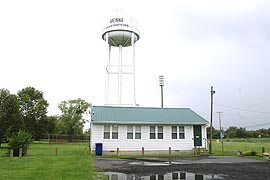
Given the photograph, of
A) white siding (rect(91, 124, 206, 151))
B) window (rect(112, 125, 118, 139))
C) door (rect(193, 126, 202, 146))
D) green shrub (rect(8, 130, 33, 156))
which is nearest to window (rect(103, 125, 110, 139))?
white siding (rect(91, 124, 206, 151))

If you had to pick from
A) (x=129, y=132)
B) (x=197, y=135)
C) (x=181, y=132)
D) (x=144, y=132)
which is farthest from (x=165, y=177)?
(x=197, y=135)

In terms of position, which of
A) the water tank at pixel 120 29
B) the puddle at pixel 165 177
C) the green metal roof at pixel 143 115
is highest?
the water tank at pixel 120 29

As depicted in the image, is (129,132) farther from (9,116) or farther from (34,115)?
(34,115)

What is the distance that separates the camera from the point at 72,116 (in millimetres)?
67312

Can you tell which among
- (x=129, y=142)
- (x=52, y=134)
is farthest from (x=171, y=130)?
(x=52, y=134)

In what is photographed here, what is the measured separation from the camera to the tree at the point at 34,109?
2104 inches

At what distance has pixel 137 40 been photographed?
113 ft

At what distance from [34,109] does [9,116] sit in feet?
58.1

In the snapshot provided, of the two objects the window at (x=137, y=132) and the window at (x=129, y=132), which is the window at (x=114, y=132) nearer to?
the window at (x=129, y=132)

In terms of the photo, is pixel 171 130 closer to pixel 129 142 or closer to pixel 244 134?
pixel 129 142

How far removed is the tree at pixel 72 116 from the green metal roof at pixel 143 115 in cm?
3828

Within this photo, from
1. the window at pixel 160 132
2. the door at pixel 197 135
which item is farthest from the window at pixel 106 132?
the door at pixel 197 135

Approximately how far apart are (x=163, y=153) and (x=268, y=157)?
30.1ft

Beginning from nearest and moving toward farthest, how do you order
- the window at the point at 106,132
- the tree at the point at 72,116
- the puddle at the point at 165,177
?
the puddle at the point at 165,177 → the window at the point at 106,132 → the tree at the point at 72,116
